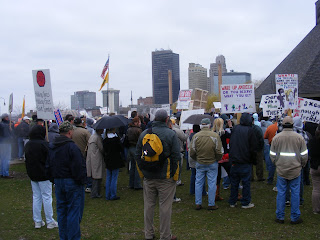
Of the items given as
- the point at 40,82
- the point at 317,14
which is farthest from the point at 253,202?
the point at 317,14

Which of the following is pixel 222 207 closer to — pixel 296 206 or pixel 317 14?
pixel 296 206

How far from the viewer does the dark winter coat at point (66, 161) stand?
5184 mm

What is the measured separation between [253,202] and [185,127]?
3.72 meters

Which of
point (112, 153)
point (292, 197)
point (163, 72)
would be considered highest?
point (163, 72)

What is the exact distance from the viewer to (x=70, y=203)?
5234mm

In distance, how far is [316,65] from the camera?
22.3 metres

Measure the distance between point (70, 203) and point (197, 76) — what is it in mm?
183304

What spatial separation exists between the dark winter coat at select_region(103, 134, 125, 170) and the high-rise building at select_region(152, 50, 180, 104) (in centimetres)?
16351

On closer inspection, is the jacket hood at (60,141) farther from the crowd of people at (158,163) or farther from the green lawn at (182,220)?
the green lawn at (182,220)

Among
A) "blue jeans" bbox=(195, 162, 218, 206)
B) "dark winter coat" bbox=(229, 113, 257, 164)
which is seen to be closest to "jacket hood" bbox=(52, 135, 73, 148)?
"blue jeans" bbox=(195, 162, 218, 206)

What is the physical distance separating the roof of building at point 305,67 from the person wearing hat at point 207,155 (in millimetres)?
15061

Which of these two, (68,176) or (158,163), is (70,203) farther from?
(158,163)

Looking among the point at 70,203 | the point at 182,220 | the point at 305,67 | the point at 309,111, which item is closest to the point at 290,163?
the point at 182,220

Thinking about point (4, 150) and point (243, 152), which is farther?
point (4, 150)
